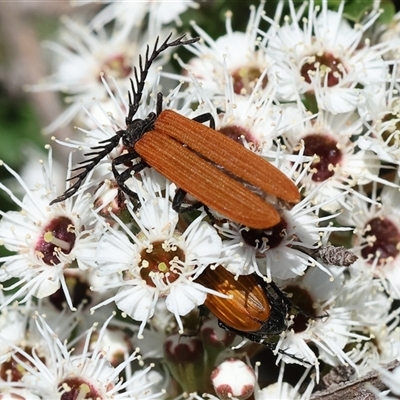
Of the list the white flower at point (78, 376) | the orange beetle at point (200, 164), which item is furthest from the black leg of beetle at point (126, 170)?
the white flower at point (78, 376)

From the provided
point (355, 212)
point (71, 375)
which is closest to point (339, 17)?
point (355, 212)

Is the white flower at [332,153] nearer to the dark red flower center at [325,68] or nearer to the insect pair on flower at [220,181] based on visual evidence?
the dark red flower center at [325,68]

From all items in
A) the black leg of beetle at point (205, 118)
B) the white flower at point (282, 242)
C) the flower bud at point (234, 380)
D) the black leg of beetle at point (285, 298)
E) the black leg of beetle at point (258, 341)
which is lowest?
the flower bud at point (234, 380)

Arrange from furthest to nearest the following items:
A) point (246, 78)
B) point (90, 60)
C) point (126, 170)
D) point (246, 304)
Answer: point (90, 60), point (246, 78), point (126, 170), point (246, 304)

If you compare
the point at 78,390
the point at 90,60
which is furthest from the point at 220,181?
the point at 90,60

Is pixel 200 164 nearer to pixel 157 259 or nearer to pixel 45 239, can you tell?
pixel 157 259

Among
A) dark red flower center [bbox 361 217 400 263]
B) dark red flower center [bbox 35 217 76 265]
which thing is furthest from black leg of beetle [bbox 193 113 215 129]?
dark red flower center [bbox 361 217 400 263]
